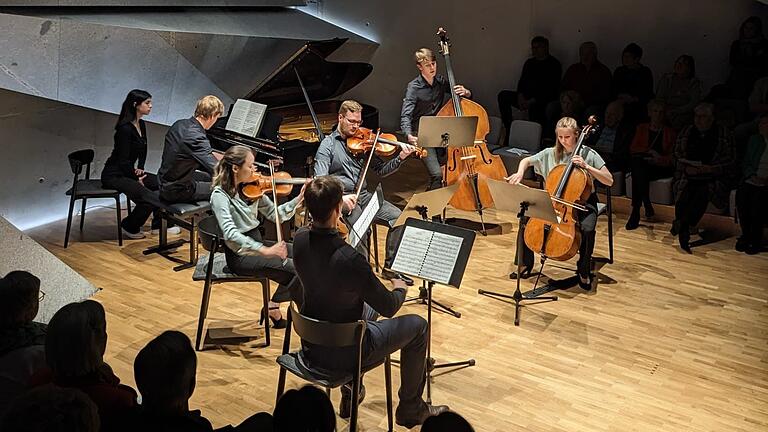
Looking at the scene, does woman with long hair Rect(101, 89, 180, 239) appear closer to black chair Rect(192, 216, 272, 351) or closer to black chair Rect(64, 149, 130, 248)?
black chair Rect(64, 149, 130, 248)

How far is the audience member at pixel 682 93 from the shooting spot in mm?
7445

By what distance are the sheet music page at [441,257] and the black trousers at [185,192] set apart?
8.14 ft

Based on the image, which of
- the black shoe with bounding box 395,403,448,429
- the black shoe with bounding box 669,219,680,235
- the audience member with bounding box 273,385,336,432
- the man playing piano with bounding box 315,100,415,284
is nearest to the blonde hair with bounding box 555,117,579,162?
Answer: the man playing piano with bounding box 315,100,415,284

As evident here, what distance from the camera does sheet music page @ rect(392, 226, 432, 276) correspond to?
3.83 m

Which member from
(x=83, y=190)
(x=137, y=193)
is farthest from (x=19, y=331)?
(x=83, y=190)

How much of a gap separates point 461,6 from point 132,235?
4892 millimetres

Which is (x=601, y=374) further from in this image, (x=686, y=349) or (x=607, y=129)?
(x=607, y=129)

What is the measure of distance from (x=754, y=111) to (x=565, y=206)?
2911mm

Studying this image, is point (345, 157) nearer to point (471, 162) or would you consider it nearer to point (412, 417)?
point (471, 162)

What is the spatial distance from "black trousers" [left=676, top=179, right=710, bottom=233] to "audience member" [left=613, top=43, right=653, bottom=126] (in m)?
1.32

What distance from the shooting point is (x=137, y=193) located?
20.5 ft

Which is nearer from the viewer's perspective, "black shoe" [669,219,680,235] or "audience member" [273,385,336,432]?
"audience member" [273,385,336,432]

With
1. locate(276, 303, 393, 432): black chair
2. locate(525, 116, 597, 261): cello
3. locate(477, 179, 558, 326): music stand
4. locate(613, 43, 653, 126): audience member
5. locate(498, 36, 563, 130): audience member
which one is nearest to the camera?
locate(276, 303, 393, 432): black chair

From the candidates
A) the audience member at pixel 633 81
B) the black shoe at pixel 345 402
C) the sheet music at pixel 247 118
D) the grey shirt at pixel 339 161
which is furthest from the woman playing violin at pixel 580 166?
the audience member at pixel 633 81
